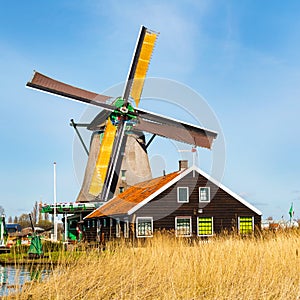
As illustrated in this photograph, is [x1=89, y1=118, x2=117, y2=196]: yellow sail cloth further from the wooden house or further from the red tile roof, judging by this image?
the wooden house

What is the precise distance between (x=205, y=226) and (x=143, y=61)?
24.7ft

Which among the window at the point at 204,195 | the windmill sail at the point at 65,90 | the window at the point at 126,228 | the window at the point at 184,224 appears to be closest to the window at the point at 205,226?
the window at the point at 184,224

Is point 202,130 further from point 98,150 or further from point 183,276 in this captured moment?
point 183,276

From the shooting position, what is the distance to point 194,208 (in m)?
23.2

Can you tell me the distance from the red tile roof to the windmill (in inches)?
23.2

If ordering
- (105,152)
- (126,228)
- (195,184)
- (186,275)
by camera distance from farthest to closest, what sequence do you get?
1. (105,152)
2. (195,184)
3. (126,228)
4. (186,275)

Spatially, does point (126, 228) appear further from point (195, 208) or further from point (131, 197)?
point (195, 208)

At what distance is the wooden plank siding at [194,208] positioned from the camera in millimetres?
22578

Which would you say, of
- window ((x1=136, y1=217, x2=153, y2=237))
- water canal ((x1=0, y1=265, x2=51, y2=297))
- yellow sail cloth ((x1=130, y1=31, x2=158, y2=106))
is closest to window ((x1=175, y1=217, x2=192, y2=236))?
window ((x1=136, y1=217, x2=153, y2=237))

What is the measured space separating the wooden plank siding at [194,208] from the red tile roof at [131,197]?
1.15 feet

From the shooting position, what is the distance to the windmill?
24266 millimetres

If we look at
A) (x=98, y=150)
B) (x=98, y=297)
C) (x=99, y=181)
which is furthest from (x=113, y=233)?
(x=98, y=297)

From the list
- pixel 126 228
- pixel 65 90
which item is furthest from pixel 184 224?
pixel 65 90

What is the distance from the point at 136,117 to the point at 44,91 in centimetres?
409
